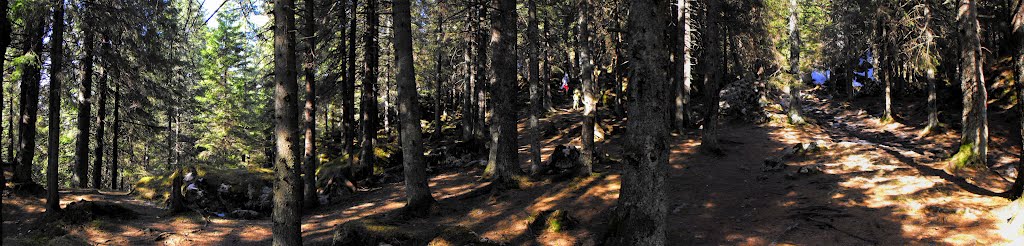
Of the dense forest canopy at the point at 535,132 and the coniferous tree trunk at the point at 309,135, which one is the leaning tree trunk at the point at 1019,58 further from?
the coniferous tree trunk at the point at 309,135

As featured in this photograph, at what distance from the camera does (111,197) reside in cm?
1675

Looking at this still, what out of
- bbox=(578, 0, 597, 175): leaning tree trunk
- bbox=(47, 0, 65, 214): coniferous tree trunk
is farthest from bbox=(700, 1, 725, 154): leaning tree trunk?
bbox=(47, 0, 65, 214): coniferous tree trunk

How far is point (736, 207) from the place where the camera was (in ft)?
33.1

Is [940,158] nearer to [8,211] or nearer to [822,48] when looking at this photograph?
[822,48]

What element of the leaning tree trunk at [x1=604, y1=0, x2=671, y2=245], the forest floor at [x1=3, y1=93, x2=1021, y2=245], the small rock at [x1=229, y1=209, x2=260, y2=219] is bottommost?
the small rock at [x1=229, y1=209, x2=260, y2=219]

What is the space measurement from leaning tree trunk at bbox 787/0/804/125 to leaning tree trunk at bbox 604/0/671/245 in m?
19.1

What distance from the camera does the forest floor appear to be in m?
8.25

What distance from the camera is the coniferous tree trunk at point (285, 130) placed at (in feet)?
23.8

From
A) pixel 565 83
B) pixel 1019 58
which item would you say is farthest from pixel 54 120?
pixel 565 83

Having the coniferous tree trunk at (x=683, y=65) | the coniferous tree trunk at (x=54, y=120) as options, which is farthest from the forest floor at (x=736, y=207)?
the coniferous tree trunk at (x=683, y=65)

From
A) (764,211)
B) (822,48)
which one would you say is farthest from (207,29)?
(822,48)

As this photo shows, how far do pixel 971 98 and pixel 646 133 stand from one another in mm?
11696

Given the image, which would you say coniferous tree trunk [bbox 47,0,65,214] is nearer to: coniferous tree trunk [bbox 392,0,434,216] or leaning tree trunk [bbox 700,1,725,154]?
coniferous tree trunk [bbox 392,0,434,216]

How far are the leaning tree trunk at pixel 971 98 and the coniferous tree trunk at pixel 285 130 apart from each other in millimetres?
15165
